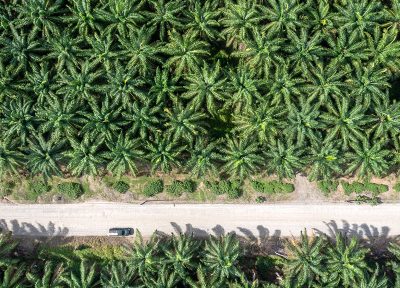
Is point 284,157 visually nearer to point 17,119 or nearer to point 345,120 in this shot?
point 345,120

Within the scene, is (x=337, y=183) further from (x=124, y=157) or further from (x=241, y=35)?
(x=124, y=157)

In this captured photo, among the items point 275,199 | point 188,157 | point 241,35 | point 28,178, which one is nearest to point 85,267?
point 28,178

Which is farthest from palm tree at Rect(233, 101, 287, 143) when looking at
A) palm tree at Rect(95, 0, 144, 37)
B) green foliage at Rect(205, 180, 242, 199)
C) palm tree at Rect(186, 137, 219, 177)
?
palm tree at Rect(95, 0, 144, 37)

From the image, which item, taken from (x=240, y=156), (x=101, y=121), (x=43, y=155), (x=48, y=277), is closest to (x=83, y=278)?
(x=48, y=277)

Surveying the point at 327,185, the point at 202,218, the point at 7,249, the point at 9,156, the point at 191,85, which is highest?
the point at 191,85

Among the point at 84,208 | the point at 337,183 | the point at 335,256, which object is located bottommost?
the point at 335,256

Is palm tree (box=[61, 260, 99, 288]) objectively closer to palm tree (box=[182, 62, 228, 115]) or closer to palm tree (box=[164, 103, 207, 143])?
palm tree (box=[164, 103, 207, 143])
